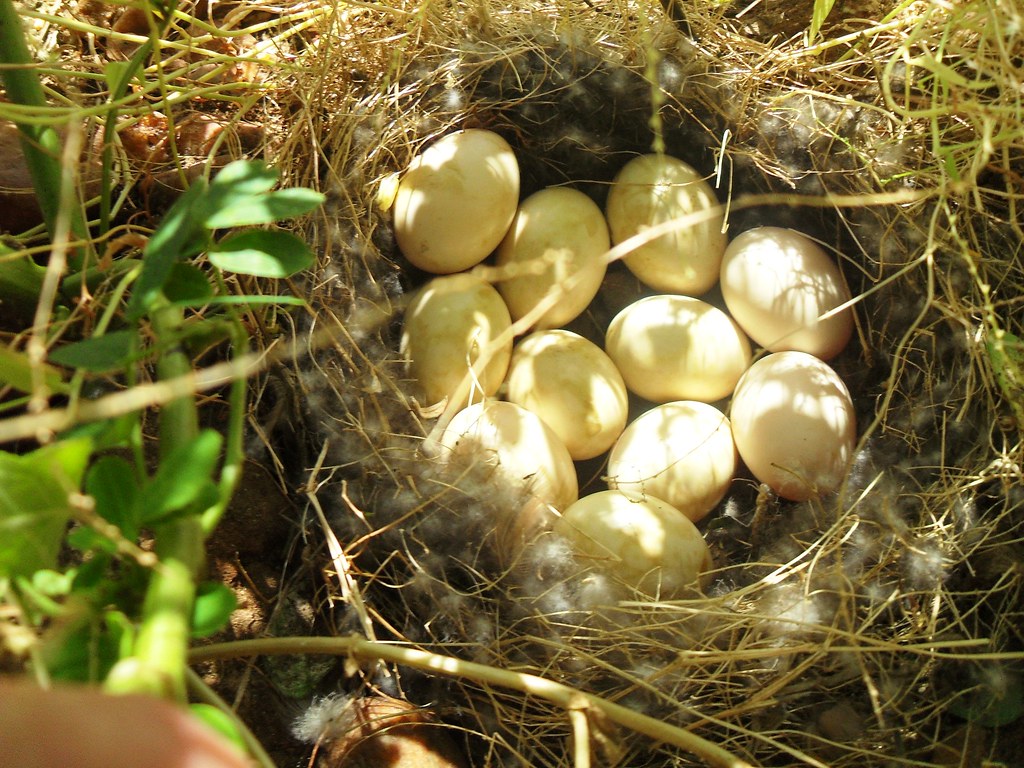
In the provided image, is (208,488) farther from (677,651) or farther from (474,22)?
(474,22)

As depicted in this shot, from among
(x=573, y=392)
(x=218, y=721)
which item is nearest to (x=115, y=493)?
(x=218, y=721)

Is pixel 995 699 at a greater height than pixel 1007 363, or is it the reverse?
pixel 1007 363

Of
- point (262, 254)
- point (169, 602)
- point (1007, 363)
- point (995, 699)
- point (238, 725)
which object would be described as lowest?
point (995, 699)

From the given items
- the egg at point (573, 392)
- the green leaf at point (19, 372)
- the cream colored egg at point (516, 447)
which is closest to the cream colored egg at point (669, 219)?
the egg at point (573, 392)

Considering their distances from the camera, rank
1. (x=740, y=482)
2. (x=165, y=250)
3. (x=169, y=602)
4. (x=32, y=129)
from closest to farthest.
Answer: (x=169, y=602), (x=165, y=250), (x=32, y=129), (x=740, y=482)

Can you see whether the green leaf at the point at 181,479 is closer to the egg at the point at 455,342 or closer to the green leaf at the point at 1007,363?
the egg at the point at 455,342

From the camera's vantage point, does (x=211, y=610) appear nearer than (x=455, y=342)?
Yes

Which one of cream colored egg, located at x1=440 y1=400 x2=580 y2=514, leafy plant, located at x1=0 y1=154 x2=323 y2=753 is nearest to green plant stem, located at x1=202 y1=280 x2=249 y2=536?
leafy plant, located at x1=0 y1=154 x2=323 y2=753

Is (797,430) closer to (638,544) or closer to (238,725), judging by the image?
(638,544)
